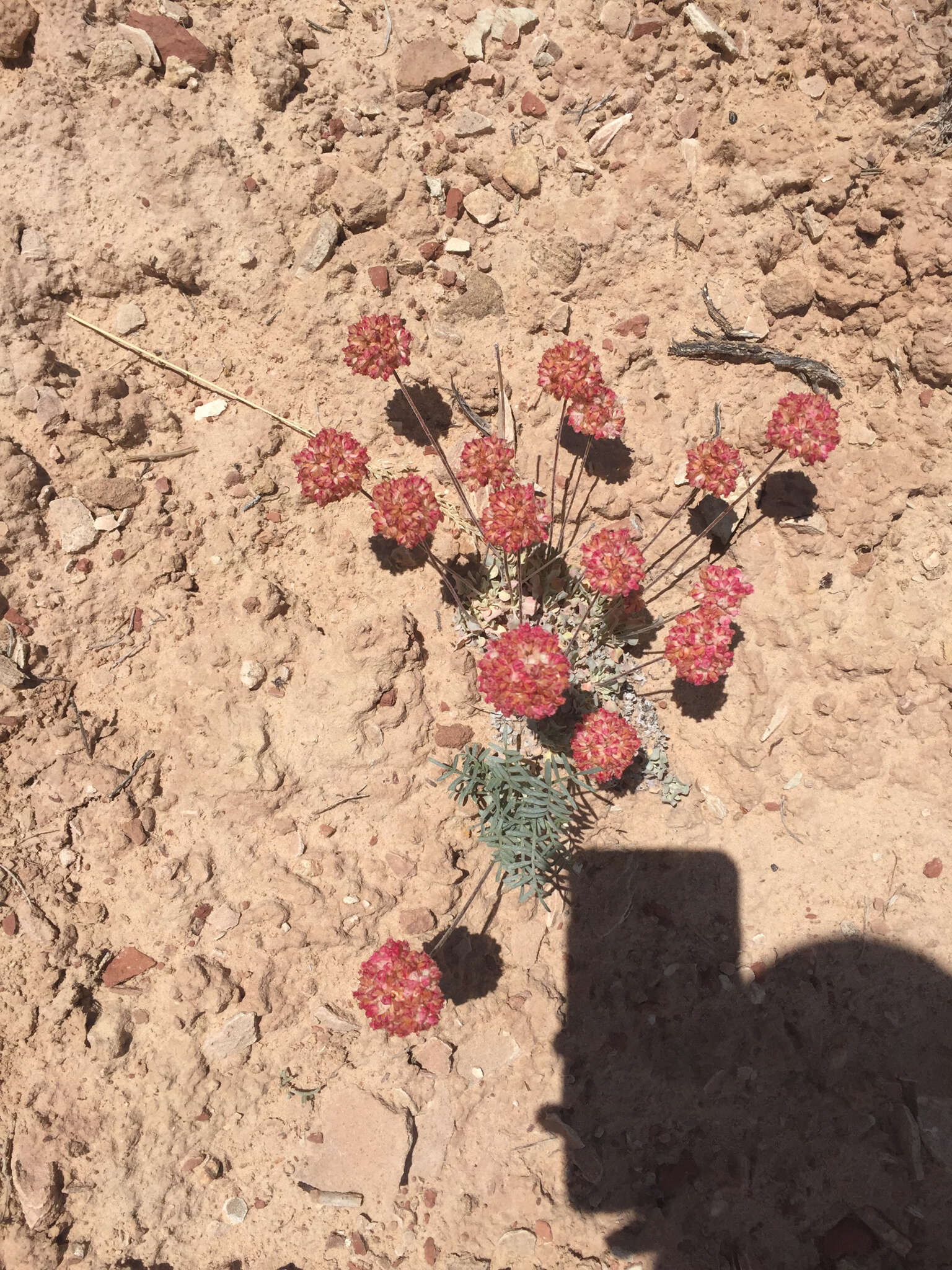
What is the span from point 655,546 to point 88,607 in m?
4.19

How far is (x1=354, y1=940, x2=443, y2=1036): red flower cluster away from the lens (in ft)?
13.7

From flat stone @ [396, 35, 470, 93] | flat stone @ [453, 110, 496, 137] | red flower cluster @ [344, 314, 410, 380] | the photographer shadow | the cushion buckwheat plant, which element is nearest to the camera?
the cushion buckwheat plant

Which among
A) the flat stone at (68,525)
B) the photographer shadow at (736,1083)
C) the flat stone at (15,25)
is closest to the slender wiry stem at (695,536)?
the photographer shadow at (736,1083)

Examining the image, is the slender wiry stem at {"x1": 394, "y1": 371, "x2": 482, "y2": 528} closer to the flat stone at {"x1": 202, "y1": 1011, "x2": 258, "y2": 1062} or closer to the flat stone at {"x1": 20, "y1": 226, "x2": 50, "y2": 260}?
the flat stone at {"x1": 20, "y1": 226, "x2": 50, "y2": 260}

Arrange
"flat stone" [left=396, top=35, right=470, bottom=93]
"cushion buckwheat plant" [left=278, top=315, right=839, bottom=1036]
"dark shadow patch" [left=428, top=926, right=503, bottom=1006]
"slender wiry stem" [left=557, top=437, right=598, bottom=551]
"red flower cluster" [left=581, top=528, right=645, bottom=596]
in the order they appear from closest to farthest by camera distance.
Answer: "cushion buckwheat plant" [left=278, top=315, right=839, bottom=1036], "red flower cluster" [left=581, top=528, right=645, bottom=596], "flat stone" [left=396, top=35, right=470, bottom=93], "dark shadow patch" [left=428, top=926, right=503, bottom=1006], "slender wiry stem" [left=557, top=437, right=598, bottom=551]

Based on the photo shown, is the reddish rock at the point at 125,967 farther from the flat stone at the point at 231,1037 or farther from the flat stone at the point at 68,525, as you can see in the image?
the flat stone at the point at 68,525

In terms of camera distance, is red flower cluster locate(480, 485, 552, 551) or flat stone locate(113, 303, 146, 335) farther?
flat stone locate(113, 303, 146, 335)

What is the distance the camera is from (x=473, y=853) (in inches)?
Result: 218

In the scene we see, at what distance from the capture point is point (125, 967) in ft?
16.1

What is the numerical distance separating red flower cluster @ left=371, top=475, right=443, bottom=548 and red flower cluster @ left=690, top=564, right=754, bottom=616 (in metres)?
1.81

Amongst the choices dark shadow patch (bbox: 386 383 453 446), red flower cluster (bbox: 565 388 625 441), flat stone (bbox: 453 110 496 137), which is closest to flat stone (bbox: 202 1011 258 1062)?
dark shadow patch (bbox: 386 383 453 446)

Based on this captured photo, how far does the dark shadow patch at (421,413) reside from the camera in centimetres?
550

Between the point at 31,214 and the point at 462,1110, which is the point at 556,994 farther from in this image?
the point at 31,214

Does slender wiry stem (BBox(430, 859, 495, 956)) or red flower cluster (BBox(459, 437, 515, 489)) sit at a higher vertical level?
red flower cluster (BBox(459, 437, 515, 489))
